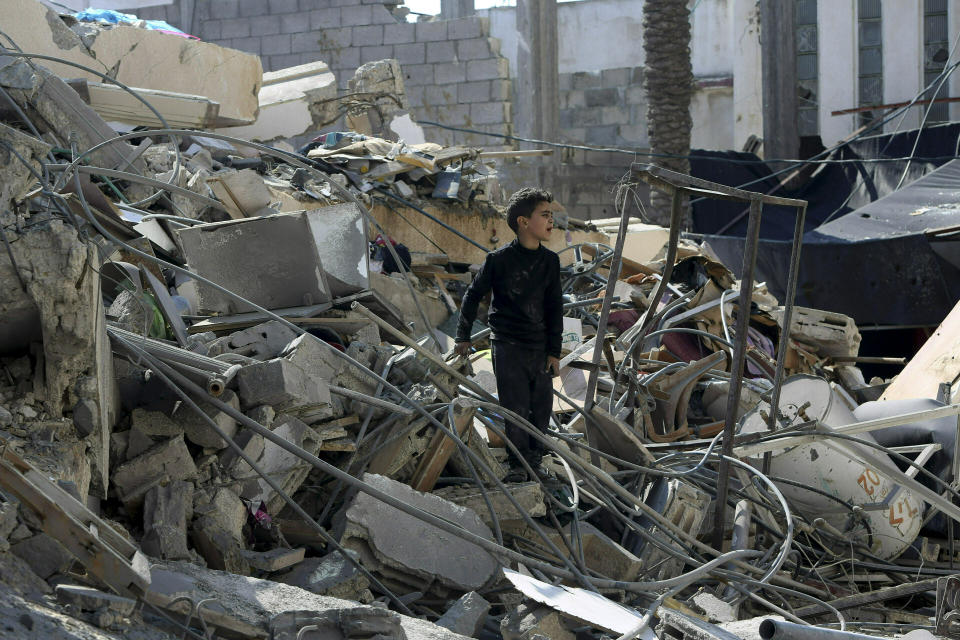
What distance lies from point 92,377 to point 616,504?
253cm

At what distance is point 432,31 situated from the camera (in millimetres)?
18000

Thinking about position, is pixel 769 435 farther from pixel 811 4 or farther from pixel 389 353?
pixel 811 4

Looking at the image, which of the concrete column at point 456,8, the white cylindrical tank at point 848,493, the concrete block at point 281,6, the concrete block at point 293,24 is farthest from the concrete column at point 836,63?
the white cylindrical tank at point 848,493

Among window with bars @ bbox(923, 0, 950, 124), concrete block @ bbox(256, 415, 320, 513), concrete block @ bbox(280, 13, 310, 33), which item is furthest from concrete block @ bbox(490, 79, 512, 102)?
concrete block @ bbox(256, 415, 320, 513)

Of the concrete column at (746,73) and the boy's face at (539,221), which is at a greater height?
the concrete column at (746,73)

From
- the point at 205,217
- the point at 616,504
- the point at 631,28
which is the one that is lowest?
the point at 616,504

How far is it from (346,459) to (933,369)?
4503 millimetres

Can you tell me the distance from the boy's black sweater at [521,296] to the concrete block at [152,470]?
1600 mm

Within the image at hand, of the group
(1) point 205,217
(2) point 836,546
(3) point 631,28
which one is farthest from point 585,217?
(2) point 836,546

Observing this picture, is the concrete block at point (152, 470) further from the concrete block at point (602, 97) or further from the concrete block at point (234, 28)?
the concrete block at point (602, 97)

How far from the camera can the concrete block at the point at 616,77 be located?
73.0 ft

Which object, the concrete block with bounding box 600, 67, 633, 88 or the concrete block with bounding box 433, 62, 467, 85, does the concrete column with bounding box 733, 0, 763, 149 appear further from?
the concrete block with bounding box 433, 62, 467, 85

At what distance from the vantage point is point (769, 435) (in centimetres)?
495

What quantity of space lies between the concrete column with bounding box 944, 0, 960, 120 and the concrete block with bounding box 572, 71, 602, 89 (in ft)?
22.8
